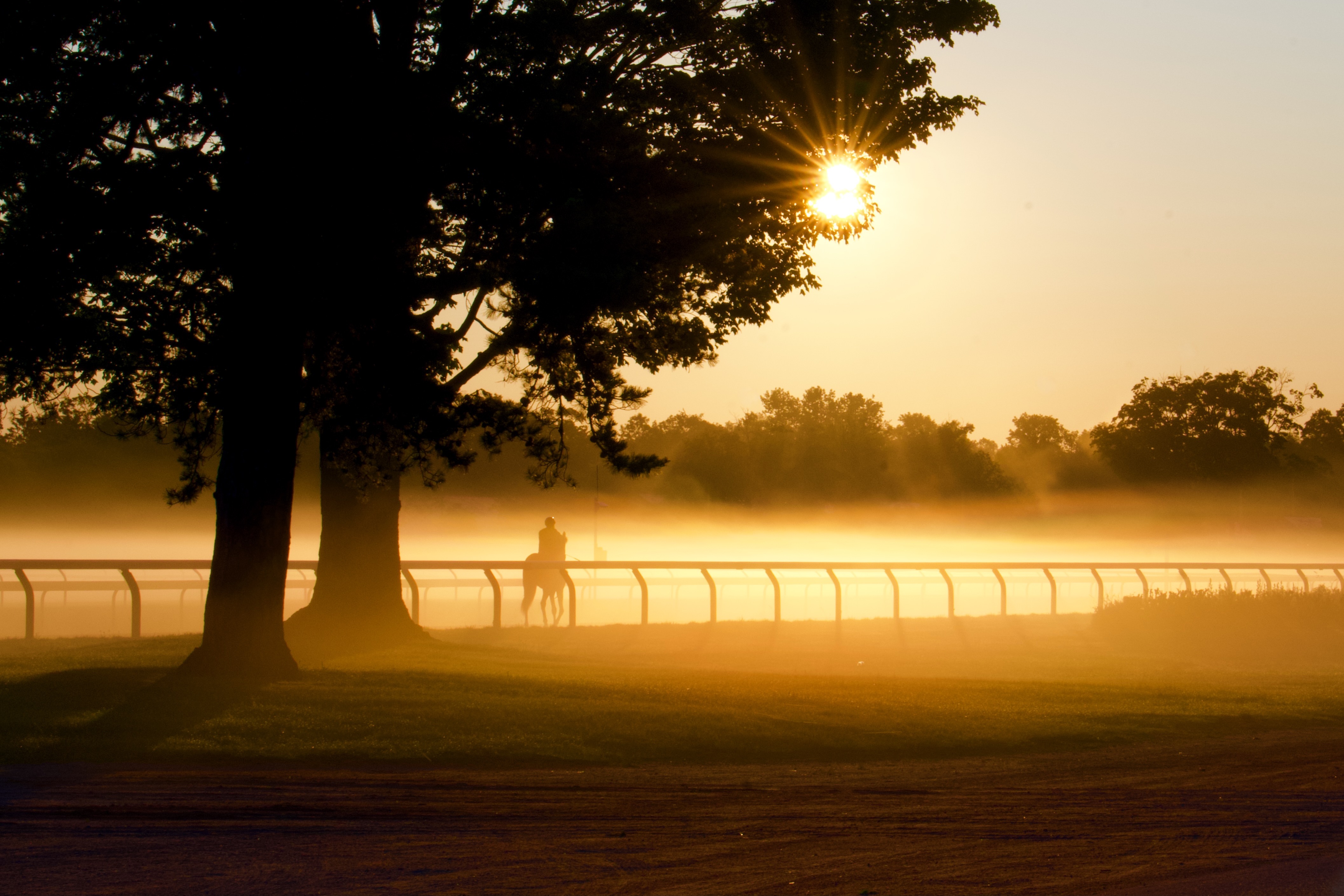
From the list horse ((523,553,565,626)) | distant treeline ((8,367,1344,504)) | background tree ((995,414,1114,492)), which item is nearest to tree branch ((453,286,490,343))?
horse ((523,553,565,626))

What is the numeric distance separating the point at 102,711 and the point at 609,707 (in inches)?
160

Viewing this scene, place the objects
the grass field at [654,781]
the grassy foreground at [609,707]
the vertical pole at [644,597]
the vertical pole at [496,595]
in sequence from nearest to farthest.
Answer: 1. the grass field at [654,781]
2. the grassy foreground at [609,707]
3. the vertical pole at [496,595]
4. the vertical pole at [644,597]

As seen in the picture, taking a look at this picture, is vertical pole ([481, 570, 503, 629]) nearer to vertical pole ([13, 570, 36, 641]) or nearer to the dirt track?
vertical pole ([13, 570, 36, 641])

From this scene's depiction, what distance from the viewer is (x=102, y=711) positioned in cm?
982

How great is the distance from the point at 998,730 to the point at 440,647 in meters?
8.32

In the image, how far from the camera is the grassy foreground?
8938 millimetres

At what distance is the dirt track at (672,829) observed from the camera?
5.71 meters

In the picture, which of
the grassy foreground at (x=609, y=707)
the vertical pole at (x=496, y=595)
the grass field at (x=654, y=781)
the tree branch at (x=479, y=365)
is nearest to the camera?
the grass field at (x=654, y=781)

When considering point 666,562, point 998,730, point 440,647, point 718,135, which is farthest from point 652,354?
point 666,562

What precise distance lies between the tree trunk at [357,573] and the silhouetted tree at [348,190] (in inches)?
132

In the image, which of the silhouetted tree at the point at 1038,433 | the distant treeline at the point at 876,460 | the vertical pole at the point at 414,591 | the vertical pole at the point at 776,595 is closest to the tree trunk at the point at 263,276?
the vertical pole at the point at 414,591

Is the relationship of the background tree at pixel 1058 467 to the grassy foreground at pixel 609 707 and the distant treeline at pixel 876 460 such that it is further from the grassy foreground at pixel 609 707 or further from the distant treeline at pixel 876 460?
the grassy foreground at pixel 609 707

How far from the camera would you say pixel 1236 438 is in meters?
67.4

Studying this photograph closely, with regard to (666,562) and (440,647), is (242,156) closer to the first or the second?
(440,647)
